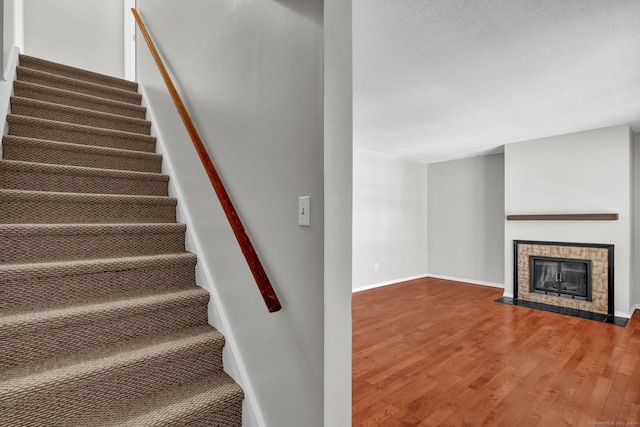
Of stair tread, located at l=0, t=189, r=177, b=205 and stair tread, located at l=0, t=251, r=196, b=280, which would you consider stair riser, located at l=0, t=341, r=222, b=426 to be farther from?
stair tread, located at l=0, t=189, r=177, b=205

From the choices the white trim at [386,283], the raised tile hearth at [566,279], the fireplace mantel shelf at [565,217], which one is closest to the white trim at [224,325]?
the white trim at [386,283]

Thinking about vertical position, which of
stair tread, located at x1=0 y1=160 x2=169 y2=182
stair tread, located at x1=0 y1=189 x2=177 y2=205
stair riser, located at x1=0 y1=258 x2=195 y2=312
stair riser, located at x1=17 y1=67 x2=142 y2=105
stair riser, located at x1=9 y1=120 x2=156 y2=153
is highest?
stair riser, located at x1=17 y1=67 x2=142 y2=105

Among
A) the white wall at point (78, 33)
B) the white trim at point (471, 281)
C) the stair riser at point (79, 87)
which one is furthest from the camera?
the white trim at point (471, 281)

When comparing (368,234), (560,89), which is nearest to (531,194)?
(560,89)

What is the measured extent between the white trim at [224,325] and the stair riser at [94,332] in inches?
2.6

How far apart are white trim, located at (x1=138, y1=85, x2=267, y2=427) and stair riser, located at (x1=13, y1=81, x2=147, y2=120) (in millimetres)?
905

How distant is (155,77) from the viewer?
284 cm

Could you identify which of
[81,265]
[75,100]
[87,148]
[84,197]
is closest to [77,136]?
[87,148]

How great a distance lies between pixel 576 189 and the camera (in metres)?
4.39

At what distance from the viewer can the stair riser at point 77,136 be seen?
6.82 ft

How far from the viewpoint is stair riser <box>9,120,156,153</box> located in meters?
2.08

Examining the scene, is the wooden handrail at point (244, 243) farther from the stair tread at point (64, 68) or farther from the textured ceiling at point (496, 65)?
the stair tread at point (64, 68)

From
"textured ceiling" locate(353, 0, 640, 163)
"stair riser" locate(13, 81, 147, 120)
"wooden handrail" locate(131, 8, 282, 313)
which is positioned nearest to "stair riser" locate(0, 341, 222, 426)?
"wooden handrail" locate(131, 8, 282, 313)

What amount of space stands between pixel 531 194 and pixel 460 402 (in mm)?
3787
